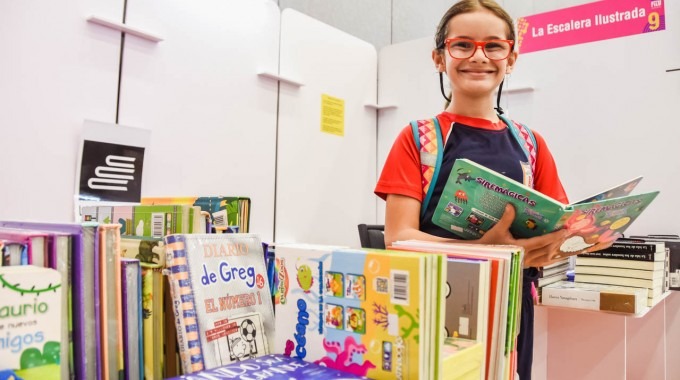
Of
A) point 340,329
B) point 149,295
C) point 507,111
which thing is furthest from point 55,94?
point 507,111

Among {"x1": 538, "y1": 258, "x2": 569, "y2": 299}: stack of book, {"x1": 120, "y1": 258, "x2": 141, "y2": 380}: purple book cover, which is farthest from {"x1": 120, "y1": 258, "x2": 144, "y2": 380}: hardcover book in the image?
{"x1": 538, "y1": 258, "x2": 569, "y2": 299}: stack of book

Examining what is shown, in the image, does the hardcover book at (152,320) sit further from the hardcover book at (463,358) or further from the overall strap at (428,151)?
the overall strap at (428,151)

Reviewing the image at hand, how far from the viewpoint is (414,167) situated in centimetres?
119

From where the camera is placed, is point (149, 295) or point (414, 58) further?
point (414, 58)

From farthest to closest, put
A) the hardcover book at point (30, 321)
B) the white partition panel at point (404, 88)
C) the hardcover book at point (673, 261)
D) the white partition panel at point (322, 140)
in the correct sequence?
the white partition panel at point (404, 88), the white partition panel at point (322, 140), the hardcover book at point (673, 261), the hardcover book at point (30, 321)

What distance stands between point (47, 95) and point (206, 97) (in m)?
0.70

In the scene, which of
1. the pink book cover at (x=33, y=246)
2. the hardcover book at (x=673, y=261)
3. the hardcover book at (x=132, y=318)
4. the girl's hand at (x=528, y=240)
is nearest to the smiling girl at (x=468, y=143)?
the girl's hand at (x=528, y=240)

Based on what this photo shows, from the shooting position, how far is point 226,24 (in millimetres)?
2521

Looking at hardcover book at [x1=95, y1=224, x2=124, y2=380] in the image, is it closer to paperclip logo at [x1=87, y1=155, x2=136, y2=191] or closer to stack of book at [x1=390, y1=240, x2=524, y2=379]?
stack of book at [x1=390, y1=240, x2=524, y2=379]

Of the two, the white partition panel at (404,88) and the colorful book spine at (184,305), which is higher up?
the white partition panel at (404,88)

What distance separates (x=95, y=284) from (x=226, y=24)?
2.13 m

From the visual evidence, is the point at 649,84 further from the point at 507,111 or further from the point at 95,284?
the point at 95,284

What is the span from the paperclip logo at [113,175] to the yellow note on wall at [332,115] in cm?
127

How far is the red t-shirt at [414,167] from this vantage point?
3.86 feet
